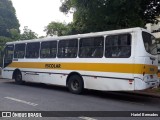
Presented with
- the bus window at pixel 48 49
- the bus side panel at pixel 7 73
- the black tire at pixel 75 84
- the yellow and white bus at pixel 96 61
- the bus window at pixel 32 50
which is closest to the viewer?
the yellow and white bus at pixel 96 61

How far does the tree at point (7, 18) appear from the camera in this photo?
129 feet

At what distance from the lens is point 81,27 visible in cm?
2216

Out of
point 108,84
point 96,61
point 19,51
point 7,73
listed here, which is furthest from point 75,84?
point 7,73

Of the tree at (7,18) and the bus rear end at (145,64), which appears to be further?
the tree at (7,18)

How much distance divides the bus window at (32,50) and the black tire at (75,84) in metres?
3.38

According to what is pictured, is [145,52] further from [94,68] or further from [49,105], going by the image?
[49,105]

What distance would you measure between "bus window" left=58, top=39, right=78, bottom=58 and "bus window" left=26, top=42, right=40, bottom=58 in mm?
2084

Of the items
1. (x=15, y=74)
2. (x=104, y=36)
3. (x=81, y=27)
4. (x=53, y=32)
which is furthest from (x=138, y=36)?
(x=53, y=32)

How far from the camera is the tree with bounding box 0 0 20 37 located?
129 feet

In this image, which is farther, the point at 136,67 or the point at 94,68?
the point at 94,68

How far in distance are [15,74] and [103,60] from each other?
7.72m

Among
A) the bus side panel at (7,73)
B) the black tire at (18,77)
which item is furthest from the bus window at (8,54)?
the black tire at (18,77)

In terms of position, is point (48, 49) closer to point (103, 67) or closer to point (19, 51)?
point (19, 51)

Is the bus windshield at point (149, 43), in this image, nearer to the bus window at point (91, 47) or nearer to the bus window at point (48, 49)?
the bus window at point (91, 47)
